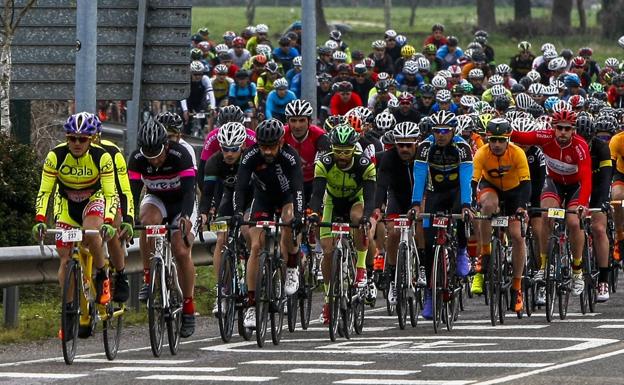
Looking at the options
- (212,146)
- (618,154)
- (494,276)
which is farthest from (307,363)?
(618,154)

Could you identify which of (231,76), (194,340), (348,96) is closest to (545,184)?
(194,340)

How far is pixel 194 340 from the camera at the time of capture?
648 inches

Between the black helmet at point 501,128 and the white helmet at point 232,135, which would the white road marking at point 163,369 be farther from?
the black helmet at point 501,128

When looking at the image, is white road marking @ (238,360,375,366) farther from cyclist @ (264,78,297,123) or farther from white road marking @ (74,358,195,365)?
cyclist @ (264,78,297,123)

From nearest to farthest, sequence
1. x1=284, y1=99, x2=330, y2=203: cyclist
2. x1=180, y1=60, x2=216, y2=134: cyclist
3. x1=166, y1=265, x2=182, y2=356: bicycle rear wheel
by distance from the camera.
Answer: x1=166, y1=265, x2=182, y2=356: bicycle rear wheel → x1=284, y1=99, x2=330, y2=203: cyclist → x1=180, y1=60, x2=216, y2=134: cyclist

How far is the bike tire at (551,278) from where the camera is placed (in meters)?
17.9

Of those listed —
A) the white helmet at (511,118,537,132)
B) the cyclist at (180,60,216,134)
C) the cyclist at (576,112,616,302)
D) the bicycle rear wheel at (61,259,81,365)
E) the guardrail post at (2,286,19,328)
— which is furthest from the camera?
the cyclist at (180,60,216,134)

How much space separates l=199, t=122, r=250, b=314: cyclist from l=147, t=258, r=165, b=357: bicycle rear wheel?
196cm

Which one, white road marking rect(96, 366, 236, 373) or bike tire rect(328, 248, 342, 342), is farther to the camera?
bike tire rect(328, 248, 342, 342)

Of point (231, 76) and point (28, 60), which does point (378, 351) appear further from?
point (231, 76)

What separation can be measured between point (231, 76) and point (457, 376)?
70.0ft

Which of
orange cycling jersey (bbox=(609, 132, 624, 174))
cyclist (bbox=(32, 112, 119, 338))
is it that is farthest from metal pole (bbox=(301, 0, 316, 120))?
Answer: cyclist (bbox=(32, 112, 119, 338))

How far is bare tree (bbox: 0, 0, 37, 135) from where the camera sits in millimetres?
19016

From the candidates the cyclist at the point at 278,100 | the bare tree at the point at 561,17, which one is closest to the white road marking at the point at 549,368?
the cyclist at the point at 278,100
